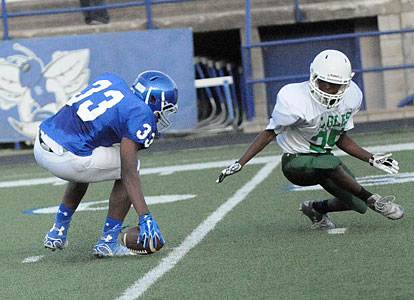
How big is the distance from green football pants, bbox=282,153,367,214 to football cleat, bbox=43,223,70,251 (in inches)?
57.8

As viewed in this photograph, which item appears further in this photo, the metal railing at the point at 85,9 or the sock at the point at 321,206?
the metal railing at the point at 85,9

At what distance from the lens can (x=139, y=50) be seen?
14664mm

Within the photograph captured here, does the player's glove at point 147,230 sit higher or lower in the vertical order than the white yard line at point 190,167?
higher

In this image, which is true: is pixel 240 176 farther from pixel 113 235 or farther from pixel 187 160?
pixel 113 235

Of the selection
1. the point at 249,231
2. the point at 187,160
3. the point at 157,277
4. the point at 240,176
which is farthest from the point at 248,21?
the point at 157,277

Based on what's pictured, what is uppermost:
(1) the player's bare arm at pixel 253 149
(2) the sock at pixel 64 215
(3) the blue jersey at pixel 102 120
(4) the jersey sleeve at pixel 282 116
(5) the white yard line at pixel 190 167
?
(3) the blue jersey at pixel 102 120

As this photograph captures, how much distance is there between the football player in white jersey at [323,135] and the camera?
6121 millimetres

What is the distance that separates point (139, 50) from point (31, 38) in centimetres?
162

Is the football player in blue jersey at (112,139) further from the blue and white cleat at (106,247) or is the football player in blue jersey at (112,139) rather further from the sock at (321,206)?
the sock at (321,206)

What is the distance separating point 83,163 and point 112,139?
0.23 m

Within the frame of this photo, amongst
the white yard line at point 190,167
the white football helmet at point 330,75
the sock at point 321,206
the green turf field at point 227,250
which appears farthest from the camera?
the white yard line at point 190,167

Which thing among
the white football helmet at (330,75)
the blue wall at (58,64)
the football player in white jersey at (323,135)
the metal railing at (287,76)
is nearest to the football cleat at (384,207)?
the football player in white jersey at (323,135)

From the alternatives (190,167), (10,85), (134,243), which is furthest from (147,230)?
(10,85)

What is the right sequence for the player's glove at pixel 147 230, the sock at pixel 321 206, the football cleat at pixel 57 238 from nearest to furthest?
the player's glove at pixel 147 230, the football cleat at pixel 57 238, the sock at pixel 321 206
